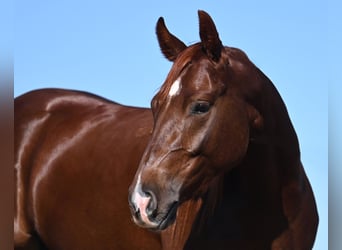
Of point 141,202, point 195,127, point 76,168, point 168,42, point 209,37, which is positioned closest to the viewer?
point 141,202

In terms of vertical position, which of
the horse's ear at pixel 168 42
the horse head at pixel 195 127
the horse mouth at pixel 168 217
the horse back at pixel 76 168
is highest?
the horse's ear at pixel 168 42

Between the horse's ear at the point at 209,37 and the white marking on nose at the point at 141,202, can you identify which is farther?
the horse's ear at the point at 209,37

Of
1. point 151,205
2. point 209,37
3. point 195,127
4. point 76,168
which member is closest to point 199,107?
point 195,127

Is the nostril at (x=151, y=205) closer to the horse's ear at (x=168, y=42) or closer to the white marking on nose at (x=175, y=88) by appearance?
the white marking on nose at (x=175, y=88)

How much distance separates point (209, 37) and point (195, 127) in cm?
43

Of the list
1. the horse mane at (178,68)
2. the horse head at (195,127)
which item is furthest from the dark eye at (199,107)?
the horse mane at (178,68)

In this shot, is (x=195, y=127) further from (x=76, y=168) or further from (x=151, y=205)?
(x=76, y=168)

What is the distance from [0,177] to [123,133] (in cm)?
235

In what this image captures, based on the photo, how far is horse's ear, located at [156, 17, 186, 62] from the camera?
2.85m

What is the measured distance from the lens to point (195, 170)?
2.45 metres

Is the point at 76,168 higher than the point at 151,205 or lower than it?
lower

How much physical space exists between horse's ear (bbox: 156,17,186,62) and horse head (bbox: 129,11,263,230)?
192mm

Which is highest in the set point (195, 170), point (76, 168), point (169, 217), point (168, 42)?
point (168, 42)

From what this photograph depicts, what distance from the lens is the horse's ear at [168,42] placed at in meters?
2.85
